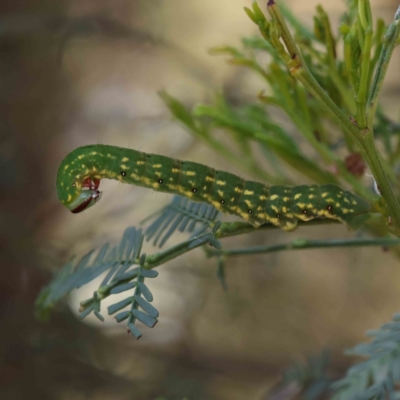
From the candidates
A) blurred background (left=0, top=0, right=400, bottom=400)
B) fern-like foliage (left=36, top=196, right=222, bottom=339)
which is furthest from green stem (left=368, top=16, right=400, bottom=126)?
blurred background (left=0, top=0, right=400, bottom=400)

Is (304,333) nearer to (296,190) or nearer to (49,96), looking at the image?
(296,190)

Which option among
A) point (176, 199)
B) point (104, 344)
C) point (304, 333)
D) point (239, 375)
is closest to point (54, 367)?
point (104, 344)

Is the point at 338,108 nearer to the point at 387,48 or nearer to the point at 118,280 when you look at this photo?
the point at 387,48

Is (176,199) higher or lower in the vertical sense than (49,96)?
lower

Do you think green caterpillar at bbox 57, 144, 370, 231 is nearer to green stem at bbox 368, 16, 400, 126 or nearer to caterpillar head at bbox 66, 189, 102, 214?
caterpillar head at bbox 66, 189, 102, 214

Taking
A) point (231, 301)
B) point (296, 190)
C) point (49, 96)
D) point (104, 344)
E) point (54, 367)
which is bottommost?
point (54, 367)

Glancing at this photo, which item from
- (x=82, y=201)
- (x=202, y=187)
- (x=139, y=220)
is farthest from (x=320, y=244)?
(x=139, y=220)
